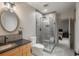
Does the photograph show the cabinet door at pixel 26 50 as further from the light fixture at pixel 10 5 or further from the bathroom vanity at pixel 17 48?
the light fixture at pixel 10 5

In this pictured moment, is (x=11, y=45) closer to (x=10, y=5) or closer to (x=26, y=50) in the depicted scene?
(x=26, y=50)

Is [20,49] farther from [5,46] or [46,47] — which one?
[46,47]

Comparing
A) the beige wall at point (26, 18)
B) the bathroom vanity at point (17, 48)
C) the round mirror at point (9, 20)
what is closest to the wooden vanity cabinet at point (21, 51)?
the bathroom vanity at point (17, 48)

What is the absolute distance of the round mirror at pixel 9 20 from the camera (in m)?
1.51

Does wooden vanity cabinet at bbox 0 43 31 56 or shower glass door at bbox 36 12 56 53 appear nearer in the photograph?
wooden vanity cabinet at bbox 0 43 31 56

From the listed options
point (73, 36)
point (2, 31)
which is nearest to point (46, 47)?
point (73, 36)

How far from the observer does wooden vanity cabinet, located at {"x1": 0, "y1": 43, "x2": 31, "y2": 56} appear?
1.42m

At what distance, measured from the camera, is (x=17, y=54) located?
151 cm

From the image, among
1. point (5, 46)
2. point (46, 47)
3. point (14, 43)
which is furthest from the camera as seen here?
point (46, 47)

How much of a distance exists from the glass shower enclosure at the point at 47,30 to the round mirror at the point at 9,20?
14.6 inches

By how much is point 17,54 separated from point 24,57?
129 mm

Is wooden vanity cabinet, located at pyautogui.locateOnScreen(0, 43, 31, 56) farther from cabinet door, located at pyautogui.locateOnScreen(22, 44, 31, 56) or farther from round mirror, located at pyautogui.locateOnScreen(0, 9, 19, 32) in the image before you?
round mirror, located at pyautogui.locateOnScreen(0, 9, 19, 32)

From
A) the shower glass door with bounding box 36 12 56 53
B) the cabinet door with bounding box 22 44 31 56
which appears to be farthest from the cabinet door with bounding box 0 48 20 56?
the shower glass door with bounding box 36 12 56 53

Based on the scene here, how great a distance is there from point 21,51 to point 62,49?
674mm
